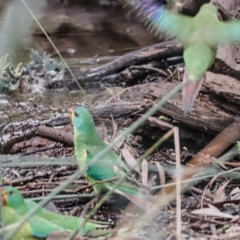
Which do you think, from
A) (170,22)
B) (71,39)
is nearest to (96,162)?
(170,22)

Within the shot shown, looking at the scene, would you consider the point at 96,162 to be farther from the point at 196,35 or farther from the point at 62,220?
the point at 196,35

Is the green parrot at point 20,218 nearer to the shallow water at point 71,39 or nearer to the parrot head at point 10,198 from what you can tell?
the parrot head at point 10,198

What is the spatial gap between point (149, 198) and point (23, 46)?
3998 millimetres

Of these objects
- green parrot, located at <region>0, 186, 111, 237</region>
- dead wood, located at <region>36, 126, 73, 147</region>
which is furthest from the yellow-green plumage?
dead wood, located at <region>36, 126, 73, 147</region>

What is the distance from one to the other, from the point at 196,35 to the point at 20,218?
1.24 metres

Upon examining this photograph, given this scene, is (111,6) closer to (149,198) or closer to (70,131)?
(70,131)

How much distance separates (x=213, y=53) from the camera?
2547 millimetres

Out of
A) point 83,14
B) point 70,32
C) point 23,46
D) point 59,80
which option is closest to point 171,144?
point 59,80

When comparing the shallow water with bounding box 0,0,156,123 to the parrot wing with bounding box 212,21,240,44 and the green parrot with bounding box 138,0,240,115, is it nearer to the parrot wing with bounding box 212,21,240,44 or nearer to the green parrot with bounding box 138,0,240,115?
the green parrot with bounding box 138,0,240,115

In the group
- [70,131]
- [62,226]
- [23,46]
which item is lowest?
[23,46]

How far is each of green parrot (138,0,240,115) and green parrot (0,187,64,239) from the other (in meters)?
0.92

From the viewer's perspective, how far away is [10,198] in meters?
1.68

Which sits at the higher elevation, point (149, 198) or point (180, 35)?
point (180, 35)

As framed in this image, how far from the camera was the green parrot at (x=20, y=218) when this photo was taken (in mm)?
1641
